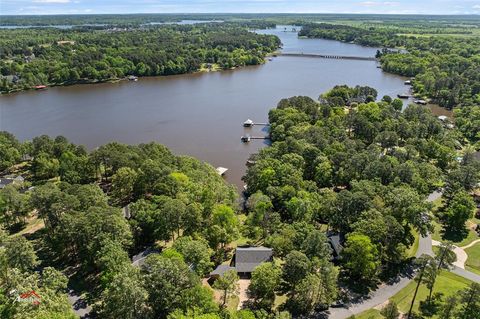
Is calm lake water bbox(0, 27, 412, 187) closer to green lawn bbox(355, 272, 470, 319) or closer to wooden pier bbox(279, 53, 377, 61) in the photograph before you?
green lawn bbox(355, 272, 470, 319)

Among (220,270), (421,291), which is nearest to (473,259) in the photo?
(421,291)

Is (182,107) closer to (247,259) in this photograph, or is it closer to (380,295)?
(247,259)

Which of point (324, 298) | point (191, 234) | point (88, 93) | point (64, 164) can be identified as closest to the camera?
point (324, 298)

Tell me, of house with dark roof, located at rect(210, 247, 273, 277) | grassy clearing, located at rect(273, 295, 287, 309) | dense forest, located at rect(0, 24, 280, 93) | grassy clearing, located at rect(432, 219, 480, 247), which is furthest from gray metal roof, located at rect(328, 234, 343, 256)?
dense forest, located at rect(0, 24, 280, 93)

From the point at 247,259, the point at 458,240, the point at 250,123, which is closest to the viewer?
the point at 247,259

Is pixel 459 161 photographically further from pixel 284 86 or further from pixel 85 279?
pixel 284 86

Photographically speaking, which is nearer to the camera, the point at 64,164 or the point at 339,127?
the point at 64,164

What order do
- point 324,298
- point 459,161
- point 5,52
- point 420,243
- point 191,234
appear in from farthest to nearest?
point 5,52, point 459,161, point 420,243, point 191,234, point 324,298

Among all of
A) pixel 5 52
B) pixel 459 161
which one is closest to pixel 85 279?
pixel 459 161
